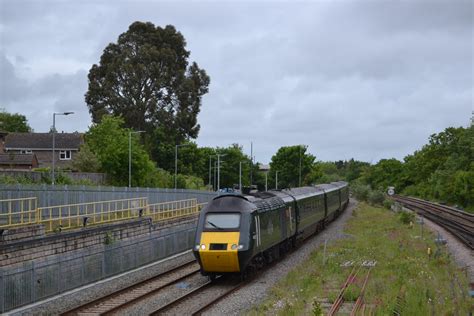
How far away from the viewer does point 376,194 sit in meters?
75.0

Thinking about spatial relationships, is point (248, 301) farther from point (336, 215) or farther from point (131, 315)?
point (336, 215)

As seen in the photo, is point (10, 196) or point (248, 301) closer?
point (248, 301)

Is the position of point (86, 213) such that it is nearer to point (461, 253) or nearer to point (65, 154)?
point (461, 253)

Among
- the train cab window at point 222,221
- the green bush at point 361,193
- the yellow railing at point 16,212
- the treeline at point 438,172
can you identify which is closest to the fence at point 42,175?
the yellow railing at point 16,212

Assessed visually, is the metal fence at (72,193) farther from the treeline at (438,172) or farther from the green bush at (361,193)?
the green bush at (361,193)

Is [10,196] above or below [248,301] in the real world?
above

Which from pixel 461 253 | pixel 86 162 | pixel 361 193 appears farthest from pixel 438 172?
pixel 461 253

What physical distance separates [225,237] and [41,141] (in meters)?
61.6

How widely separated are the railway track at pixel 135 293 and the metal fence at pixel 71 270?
1.39 meters

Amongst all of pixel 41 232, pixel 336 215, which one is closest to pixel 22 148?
pixel 336 215

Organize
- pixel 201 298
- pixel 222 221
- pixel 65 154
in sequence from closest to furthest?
pixel 201 298 < pixel 222 221 < pixel 65 154

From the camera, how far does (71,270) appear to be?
63.0 ft

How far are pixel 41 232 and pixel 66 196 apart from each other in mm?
8457

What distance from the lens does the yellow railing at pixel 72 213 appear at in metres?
26.1
